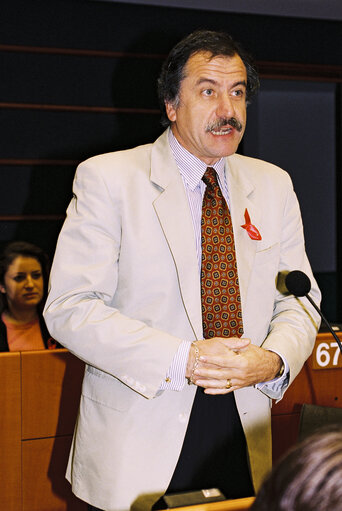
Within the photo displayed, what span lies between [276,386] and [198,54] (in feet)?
2.98

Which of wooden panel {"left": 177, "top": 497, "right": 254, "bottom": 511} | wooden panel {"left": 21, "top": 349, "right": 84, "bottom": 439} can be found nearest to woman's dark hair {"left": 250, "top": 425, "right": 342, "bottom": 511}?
wooden panel {"left": 177, "top": 497, "right": 254, "bottom": 511}

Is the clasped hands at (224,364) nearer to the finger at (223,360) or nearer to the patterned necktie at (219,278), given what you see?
the finger at (223,360)

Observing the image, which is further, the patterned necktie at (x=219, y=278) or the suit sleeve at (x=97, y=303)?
the patterned necktie at (x=219, y=278)

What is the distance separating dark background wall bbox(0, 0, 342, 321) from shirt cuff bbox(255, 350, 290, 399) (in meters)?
3.22

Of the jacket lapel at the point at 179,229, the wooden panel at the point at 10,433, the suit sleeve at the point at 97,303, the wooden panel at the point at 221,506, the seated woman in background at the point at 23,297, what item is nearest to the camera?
the wooden panel at the point at 221,506

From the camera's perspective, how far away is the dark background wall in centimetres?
459

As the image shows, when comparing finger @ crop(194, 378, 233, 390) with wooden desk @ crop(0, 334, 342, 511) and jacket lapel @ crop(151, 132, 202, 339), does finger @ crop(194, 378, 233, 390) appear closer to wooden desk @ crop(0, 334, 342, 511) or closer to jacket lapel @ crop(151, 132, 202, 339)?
jacket lapel @ crop(151, 132, 202, 339)

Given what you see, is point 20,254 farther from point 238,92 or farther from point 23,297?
point 238,92

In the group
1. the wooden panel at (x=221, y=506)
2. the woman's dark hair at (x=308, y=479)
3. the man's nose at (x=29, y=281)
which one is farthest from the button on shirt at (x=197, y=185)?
the man's nose at (x=29, y=281)

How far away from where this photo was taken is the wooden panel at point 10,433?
2299 mm

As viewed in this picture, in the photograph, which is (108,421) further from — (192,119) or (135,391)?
(192,119)

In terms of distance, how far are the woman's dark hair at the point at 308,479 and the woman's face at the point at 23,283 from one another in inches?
119

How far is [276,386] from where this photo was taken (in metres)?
1.65

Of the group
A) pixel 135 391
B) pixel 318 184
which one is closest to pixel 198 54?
pixel 135 391
